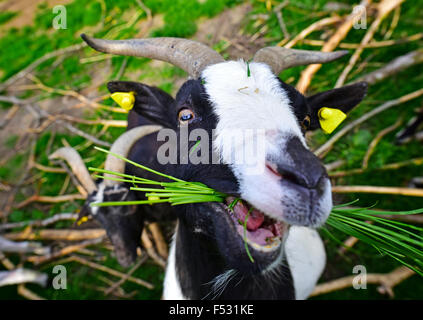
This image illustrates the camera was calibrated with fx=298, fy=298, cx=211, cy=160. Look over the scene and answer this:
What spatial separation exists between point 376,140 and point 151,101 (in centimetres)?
339

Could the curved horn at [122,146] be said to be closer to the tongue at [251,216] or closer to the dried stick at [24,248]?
the tongue at [251,216]

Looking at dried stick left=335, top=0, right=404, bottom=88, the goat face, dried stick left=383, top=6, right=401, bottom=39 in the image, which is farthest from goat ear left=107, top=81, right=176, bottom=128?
dried stick left=383, top=6, right=401, bottom=39

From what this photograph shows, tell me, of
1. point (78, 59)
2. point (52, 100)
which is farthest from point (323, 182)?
point (78, 59)

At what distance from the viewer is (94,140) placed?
4.75 m

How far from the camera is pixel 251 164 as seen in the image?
1405 mm

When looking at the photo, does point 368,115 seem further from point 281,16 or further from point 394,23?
point 281,16

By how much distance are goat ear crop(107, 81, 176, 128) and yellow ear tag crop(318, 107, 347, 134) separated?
3.74 ft

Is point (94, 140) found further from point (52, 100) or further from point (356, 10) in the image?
point (356, 10)

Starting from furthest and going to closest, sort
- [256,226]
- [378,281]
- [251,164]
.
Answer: [378,281] → [256,226] → [251,164]

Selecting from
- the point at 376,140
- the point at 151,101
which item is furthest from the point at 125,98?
the point at 376,140

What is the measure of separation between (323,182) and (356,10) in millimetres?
4694
